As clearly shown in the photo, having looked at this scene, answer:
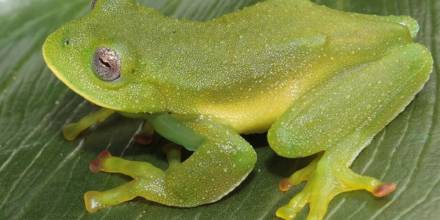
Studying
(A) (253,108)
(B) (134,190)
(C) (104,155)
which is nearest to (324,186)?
(A) (253,108)

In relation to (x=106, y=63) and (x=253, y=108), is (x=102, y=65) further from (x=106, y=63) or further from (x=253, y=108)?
(x=253, y=108)

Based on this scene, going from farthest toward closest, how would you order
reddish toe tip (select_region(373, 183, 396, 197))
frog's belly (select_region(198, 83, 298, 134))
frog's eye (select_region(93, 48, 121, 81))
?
1. frog's belly (select_region(198, 83, 298, 134))
2. frog's eye (select_region(93, 48, 121, 81))
3. reddish toe tip (select_region(373, 183, 396, 197))

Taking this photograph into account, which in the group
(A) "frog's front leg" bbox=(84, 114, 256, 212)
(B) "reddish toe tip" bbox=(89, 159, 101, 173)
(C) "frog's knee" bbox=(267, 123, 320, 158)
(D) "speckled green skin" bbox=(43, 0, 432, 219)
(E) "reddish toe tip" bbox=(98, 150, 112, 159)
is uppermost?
(D) "speckled green skin" bbox=(43, 0, 432, 219)

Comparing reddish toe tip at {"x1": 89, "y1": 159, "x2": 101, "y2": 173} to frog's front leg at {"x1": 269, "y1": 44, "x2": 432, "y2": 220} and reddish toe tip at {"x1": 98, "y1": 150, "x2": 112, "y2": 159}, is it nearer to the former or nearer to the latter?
reddish toe tip at {"x1": 98, "y1": 150, "x2": 112, "y2": 159}

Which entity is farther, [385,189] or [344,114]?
[344,114]

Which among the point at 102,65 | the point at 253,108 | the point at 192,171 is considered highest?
the point at 102,65

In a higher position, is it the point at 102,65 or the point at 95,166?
the point at 102,65

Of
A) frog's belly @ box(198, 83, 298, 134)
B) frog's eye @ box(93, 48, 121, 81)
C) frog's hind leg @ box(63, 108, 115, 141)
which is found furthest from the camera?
frog's hind leg @ box(63, 108, 115, 141)

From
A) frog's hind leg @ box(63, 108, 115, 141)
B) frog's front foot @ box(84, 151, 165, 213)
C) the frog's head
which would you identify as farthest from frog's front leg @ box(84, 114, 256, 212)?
frog's hind leg @ box(63, 108, 115, 141)
